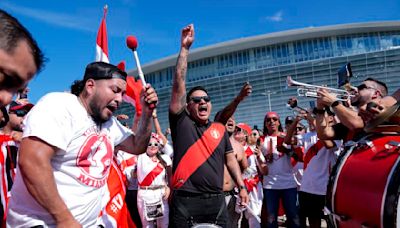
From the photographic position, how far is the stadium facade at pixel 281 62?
117ft

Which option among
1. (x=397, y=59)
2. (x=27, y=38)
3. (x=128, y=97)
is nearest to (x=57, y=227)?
(x=27, y=38)

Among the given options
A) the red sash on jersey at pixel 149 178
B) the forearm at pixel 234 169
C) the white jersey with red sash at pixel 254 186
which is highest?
the forearm at pixel 234 169

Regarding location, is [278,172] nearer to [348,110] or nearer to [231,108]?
[231,108]

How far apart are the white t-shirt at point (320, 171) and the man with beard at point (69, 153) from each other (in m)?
3.19

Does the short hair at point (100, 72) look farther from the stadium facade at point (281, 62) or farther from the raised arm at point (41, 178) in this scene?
the stadium facade at point (281, 62)

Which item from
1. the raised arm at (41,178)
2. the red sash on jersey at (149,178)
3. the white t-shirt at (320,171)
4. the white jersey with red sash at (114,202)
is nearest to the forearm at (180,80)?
the white jersey with red sash at (114,202)

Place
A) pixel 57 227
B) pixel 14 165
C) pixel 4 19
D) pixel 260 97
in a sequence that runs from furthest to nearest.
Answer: pixel 260 97 → pixel 14 165 → pixel 57 227 → pixel 4 19

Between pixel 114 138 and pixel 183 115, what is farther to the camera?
pixel 183 115

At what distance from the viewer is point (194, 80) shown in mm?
50625

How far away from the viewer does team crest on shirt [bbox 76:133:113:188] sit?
2111 mm

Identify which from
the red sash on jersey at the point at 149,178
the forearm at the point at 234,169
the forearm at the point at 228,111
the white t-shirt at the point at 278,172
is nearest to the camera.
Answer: the forearm at the point at 234,169

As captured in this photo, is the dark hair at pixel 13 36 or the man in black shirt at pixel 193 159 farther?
the man in black shirt at pixel 193 159

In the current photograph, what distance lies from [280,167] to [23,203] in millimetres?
4234

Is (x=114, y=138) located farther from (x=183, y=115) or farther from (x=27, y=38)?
(x=27, y=38)
